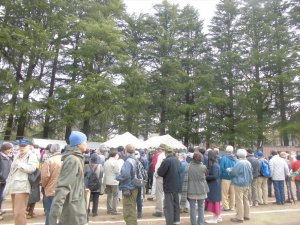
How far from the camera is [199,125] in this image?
27984 mm

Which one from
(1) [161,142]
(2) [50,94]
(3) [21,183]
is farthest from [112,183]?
(2) [50,94]

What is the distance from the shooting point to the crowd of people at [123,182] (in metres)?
3.86

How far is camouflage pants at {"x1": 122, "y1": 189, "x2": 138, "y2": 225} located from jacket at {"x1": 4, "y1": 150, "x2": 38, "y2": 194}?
6.90 ft

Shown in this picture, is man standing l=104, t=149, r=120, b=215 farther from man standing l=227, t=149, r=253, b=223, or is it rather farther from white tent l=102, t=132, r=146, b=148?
white tent l=102, t=132, r=146, b=148

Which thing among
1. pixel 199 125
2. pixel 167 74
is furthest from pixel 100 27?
pixel 199 125

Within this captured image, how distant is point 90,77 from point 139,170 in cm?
1650

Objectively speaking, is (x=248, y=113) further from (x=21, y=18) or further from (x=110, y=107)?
(x=21, y=18)

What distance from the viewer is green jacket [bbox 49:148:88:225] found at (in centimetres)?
371

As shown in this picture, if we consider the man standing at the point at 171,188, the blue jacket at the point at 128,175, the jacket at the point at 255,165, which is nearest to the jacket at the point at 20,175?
the blue jacket at the point at 128,175

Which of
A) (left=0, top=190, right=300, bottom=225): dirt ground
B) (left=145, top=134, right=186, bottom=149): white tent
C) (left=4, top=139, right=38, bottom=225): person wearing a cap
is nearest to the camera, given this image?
(left=4, top=139, right=38, bottom=225): person wearing a cap

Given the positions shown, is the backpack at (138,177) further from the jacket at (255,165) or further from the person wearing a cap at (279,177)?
the person wearing a cap at (279,177)

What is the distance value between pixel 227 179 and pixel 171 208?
307cm

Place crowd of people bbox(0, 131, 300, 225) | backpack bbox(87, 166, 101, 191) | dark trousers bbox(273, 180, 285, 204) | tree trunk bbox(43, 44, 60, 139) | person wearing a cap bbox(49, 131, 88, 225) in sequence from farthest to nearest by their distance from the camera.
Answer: tree trunk bbox(43, 44, 60, 139), dark trousers bbox(273, 180, 285, 204), backpack bbox(87, 166, 101, 191), crowd of people bbox(0, 131, 300, 225), person wearing a cap bbox(49, 131, 88, 225)

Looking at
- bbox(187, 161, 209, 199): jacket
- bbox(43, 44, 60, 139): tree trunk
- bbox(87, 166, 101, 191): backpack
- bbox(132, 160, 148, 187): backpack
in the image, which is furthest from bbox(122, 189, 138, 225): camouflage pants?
bbox(43, 44, 60, 139): tree trunk
